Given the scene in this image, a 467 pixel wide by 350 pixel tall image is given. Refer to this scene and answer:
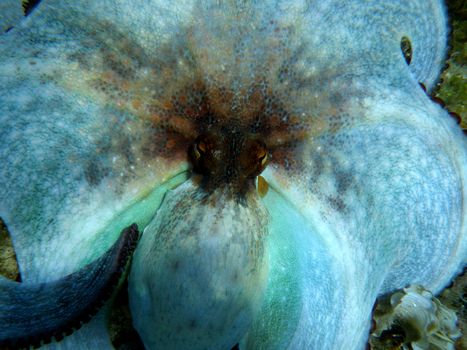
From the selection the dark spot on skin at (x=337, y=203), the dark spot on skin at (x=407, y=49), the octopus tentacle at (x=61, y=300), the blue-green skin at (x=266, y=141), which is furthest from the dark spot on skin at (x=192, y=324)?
the dark spot on skin at (x=407, y=49)

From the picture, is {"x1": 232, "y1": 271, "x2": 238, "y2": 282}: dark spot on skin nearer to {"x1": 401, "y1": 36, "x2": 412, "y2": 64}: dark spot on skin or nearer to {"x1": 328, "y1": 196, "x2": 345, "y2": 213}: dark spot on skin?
{"x1": 328, "y1": 196, "x2": 345, "y2": 213}: dark spot on skin

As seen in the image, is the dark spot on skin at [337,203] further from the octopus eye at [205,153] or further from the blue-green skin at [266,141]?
the octopus eye at [205,153]

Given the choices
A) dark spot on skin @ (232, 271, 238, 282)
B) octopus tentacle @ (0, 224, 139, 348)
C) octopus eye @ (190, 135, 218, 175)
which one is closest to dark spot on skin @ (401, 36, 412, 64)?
octopus eye @ (190, 135, 218, 175)

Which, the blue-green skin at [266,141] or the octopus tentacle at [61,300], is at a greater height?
the blue-green skin at [266,141]

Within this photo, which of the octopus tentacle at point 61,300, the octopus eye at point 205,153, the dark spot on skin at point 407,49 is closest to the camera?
the octopus tentacle at point 61,300

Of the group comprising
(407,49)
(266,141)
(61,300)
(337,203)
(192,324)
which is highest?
(407,49)

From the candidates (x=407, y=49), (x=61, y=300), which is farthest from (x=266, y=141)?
(x=61, y=300)

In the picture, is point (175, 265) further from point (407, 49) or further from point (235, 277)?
point (407, 49)

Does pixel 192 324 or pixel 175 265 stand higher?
pixel 175 265
